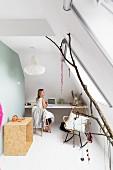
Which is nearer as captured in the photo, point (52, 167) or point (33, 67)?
point (52, 167)

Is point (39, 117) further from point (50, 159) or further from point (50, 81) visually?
point (50, 81)

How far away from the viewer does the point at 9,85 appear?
3.99m

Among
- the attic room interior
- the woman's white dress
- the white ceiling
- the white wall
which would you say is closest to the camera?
the attic room interior

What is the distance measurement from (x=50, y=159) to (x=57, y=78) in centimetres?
299

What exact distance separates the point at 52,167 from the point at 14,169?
0.63 m

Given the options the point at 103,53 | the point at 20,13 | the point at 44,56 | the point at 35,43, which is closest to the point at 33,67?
the point at 35,43

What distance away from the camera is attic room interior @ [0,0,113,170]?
1017mm

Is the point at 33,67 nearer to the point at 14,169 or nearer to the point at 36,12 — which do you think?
the point at 36,12

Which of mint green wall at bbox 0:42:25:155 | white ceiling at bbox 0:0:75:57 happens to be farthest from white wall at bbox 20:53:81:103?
white ceiling at bbox 0:0:75:57

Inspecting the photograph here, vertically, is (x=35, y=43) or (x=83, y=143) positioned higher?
(x=35, y=43)

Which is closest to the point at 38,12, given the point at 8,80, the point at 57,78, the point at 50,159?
the point at 8,80

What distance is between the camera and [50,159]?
323 centimetres

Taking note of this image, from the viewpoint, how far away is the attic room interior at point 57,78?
3.34ft

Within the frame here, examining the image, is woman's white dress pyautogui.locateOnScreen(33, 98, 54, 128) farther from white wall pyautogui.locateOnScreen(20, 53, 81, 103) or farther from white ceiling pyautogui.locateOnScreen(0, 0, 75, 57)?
white ceiling pyautogui.locateOnScreen(0, 0, 75, 57)
